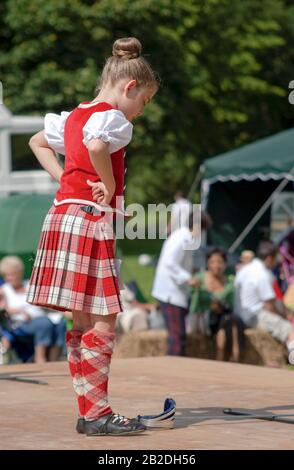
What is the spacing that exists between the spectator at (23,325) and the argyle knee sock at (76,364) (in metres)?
5.09

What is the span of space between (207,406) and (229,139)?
28188 millimetres

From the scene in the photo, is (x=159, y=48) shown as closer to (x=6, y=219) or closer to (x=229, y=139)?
(x=229, y=139)

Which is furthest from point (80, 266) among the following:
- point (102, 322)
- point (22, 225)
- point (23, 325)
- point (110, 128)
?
A: point (22, 225)

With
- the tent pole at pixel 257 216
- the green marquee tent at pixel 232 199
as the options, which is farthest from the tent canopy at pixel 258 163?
the tent pole at pixel 257 216

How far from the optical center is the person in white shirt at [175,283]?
11375 millimetres

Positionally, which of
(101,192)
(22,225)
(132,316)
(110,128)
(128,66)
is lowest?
(132,316)

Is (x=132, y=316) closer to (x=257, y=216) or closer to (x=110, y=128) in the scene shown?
(x=257, y=216)

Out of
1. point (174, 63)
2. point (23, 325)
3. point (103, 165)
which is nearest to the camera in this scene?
point (103, 165)

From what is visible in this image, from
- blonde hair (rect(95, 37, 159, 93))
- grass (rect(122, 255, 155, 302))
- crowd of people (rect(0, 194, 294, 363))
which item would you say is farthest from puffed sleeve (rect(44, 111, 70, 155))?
grass (rect(122, 255, 155, 302))

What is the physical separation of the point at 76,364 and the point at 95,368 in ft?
0.49

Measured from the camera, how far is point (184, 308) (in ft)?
37.4

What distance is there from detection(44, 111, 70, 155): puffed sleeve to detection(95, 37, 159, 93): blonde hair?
263 mm

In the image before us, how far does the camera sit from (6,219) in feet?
44.3

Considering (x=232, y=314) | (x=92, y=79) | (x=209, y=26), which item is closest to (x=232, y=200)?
(x=232, y=314)
